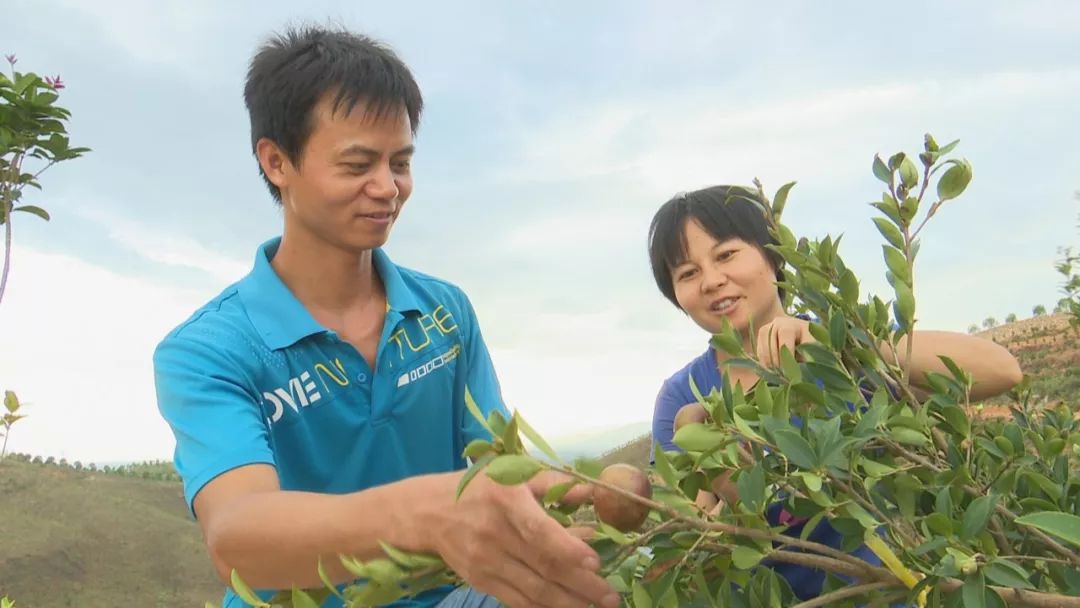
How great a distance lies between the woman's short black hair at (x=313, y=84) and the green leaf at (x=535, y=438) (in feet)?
4.63

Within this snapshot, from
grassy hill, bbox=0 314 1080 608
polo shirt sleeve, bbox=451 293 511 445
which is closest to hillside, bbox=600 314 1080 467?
grassy hill, bbox=0 314 1080 608

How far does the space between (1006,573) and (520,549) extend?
1.62ft

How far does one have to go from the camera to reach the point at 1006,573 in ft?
3.00

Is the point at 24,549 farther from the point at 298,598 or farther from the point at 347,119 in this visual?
the point at 298,598

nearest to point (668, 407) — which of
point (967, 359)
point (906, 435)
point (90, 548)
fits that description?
point (967, 359)

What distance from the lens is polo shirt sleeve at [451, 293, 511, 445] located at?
236 centimetres

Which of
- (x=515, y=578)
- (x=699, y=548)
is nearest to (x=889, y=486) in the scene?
(x=699, y=548)

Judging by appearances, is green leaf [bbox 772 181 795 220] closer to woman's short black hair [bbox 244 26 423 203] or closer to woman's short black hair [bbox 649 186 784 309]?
woman's short black hair [bbox 649 186 784 309]

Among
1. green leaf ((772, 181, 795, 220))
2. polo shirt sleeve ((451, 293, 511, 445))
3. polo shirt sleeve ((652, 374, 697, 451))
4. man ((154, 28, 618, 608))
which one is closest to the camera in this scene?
green leaf ((772, 181, 795, 220))

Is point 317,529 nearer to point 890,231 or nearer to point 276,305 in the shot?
point 890,231

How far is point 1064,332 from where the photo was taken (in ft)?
37.7

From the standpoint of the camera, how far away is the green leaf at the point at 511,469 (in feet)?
2.62

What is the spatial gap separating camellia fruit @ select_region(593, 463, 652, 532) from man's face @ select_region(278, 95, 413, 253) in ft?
3.76

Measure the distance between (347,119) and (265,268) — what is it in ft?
1.42
